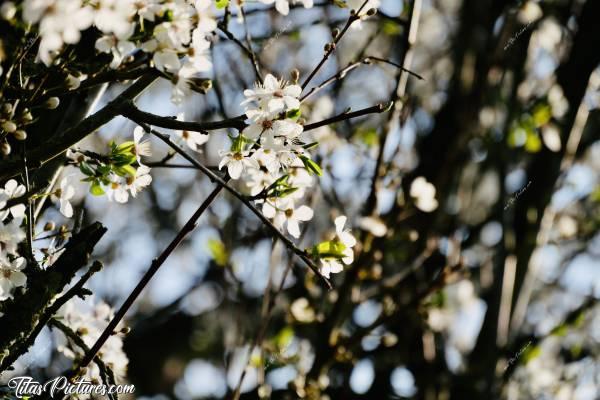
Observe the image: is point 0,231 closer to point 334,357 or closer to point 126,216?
point 334,357

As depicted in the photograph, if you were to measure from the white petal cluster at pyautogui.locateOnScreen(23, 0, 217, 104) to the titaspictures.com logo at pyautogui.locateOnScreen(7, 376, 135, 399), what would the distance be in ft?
2.39

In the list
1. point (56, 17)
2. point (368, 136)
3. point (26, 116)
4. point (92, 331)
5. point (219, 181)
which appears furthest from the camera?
point (368, 136)

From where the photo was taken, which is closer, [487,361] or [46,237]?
[46,237]

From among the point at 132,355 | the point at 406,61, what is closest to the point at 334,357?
the point at 406,61

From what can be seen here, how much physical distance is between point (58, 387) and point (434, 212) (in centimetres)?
221

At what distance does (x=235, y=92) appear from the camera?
12.3ft

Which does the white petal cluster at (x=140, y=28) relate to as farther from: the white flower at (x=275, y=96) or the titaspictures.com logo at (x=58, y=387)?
the titaspictures.com logo at (x=58, y=387)

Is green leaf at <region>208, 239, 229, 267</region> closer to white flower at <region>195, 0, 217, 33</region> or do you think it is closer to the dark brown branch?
the dark brown branch

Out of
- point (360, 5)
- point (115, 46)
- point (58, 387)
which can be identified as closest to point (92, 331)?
point (58, 387)

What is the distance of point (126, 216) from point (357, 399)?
362 centimetres

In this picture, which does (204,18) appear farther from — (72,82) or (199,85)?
(72,82)

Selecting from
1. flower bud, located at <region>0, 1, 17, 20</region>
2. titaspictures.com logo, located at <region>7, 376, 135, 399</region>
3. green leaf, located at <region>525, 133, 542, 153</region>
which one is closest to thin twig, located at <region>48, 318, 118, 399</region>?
titaspictures.com logo, located at <region>7, 376, 135, 399</region>

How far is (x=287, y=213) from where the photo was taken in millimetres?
1576

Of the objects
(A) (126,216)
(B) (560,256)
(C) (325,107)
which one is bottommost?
(C) (325,107)
